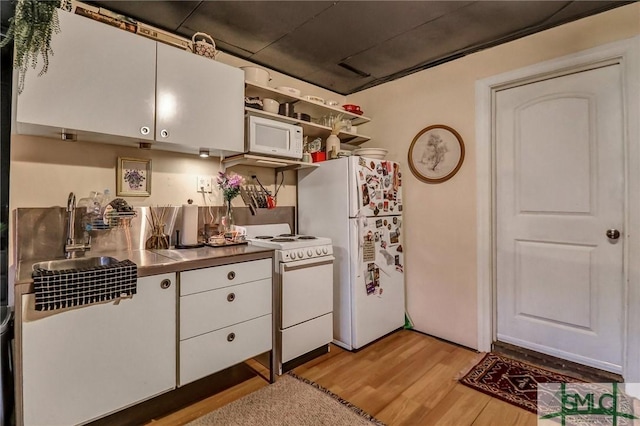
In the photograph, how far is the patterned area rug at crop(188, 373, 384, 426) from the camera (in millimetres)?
1659

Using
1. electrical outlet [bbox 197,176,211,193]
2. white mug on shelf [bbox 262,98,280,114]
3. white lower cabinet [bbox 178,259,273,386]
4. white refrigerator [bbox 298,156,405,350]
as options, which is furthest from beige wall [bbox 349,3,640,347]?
electrical outlet [bbox 197,176,211,193]

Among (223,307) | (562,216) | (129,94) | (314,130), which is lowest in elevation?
(223,307)

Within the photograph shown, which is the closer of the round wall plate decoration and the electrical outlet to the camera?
the electrical outlet

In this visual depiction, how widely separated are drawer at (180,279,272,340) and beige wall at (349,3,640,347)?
1.54 m

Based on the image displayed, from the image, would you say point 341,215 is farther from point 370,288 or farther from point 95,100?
point 95,100

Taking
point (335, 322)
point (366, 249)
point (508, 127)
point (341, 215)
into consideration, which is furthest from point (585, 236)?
point (335, 322)

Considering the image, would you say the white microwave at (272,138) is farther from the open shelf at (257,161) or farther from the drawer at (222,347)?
the drawer at (222,347)

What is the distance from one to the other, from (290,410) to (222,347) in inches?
20.8

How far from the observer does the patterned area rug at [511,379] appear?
187cm

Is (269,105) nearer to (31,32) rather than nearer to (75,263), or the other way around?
(31,32)

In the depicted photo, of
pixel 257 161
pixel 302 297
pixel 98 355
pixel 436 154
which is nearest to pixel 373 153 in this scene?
pixel 436 154

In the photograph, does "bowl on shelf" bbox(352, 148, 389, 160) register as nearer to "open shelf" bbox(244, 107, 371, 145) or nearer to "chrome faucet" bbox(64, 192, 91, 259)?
"open shelf" bbox(244, 107, 371, 145)

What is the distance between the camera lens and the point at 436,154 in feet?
8.92

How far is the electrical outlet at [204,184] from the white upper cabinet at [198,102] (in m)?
0.38
